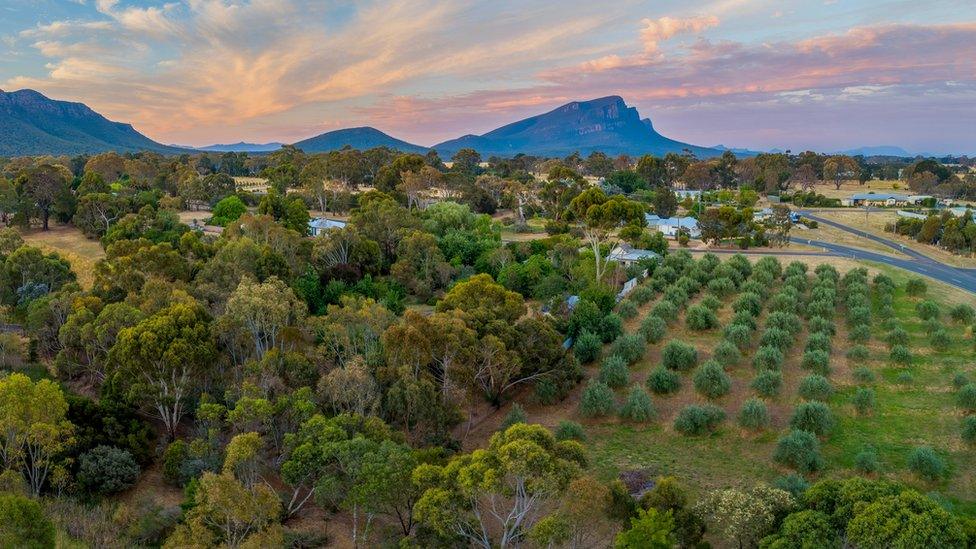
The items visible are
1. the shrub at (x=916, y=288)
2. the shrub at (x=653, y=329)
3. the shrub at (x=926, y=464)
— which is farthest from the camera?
the shrub at (x=916, y=288)

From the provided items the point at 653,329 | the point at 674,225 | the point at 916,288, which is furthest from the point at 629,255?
the point at 916,288

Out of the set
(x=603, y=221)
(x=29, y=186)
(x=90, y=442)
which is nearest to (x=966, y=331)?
(x=603, y=221)

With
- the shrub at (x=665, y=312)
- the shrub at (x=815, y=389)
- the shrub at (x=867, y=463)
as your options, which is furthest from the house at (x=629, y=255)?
the shrub at (x=867, y=463)

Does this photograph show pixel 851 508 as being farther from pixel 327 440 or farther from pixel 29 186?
pixel 29 186

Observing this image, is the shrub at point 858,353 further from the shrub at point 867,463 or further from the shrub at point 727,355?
the shrub at point 867,463

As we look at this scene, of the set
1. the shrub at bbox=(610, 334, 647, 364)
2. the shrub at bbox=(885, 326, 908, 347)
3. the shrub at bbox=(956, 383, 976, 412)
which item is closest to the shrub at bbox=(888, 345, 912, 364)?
the shrub at bbox=(885, 326, 908, 347)

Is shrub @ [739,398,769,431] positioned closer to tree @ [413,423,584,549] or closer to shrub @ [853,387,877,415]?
shrub @ [853,387,877,415]
